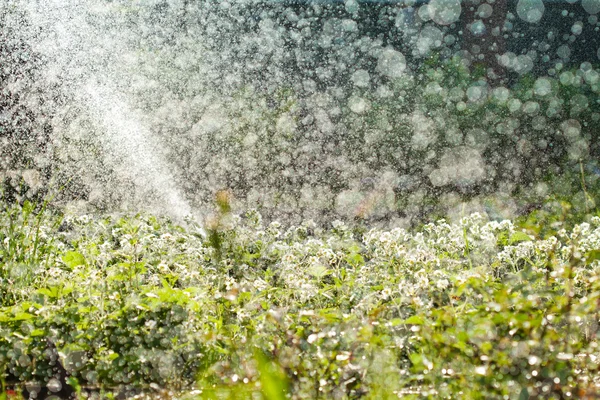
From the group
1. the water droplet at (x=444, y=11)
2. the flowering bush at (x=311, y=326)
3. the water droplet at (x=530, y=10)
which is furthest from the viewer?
the water droplet at (x=530, y=10)

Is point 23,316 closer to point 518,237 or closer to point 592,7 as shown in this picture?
point 518,237

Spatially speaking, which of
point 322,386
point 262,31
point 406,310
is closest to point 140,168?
point 262,31

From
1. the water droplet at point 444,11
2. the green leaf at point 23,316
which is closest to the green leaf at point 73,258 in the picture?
the green leaf at point 23,316

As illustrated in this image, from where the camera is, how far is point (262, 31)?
24.9ft

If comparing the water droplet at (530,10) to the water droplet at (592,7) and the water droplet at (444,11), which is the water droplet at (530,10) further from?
the water droplet at (444,11)

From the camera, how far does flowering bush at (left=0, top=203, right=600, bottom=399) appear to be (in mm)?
2018

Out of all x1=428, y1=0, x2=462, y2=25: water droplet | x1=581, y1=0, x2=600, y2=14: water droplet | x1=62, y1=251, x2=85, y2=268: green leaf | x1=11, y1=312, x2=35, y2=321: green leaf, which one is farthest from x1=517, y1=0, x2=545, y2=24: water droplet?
x1=11, y1=312, x2=35, y2=321: green leaf

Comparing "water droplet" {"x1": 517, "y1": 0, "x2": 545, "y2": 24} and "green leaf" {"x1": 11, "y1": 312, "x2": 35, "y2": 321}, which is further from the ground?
"water droplet" {"x1": 517, "y1": 0, "x2": 545, "y2": 24}

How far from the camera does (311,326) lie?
2500mm

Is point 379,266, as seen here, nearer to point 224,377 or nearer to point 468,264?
point 468,264

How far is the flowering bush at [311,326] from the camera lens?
202cm

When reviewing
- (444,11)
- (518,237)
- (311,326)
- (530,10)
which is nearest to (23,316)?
(311,326)

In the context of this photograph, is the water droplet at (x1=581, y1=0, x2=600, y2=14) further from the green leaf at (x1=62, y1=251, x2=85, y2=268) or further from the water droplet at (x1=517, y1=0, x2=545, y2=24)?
the green leaf at (x1=62, y1=251, x2=85, y2=268)

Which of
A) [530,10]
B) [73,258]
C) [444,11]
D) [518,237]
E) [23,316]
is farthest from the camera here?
[530,10]
